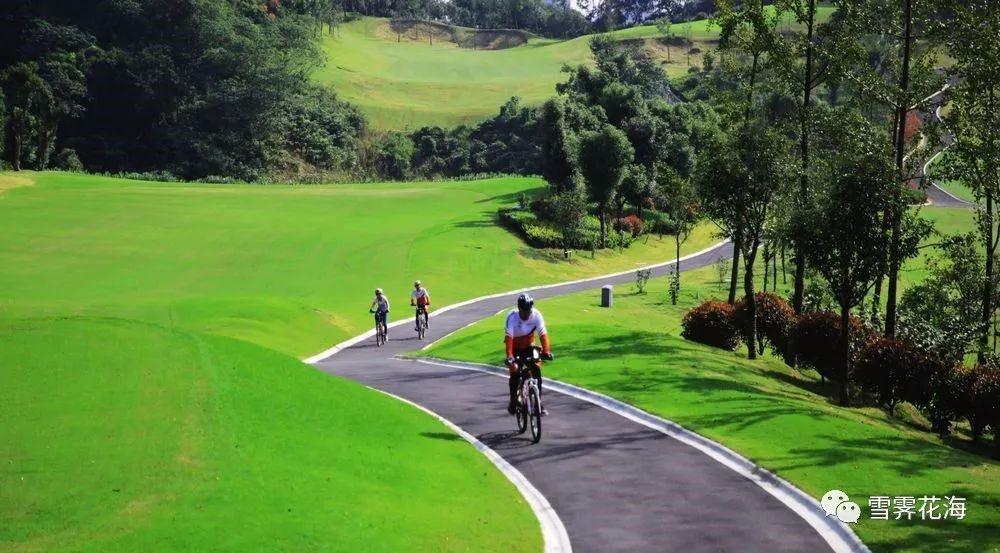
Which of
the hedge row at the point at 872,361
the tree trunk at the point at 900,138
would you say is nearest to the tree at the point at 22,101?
the hedge row at the point at 872,361

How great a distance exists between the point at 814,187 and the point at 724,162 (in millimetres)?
4061

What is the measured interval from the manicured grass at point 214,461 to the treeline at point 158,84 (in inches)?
3866

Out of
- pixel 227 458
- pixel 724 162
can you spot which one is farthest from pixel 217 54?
pixel 227 458

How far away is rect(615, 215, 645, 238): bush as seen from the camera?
297ft

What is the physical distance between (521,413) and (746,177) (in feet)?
56.0

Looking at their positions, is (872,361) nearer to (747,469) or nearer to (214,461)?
(747,469)

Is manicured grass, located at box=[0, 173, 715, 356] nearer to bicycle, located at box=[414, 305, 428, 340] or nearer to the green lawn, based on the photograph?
the green lawn

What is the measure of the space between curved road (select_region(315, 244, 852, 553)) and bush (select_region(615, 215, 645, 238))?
214ft

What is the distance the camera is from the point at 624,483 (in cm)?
1578

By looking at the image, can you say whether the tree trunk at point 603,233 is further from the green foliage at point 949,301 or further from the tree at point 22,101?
the tree at point 22,101

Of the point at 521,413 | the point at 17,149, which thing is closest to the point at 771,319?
the point at 521,413

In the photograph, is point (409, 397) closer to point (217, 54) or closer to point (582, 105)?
point (582, 105)

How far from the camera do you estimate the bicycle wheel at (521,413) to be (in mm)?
19109

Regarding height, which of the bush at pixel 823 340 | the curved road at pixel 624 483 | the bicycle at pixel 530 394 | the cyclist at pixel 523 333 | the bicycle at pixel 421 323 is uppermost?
the cyclist at pixel 523 333
